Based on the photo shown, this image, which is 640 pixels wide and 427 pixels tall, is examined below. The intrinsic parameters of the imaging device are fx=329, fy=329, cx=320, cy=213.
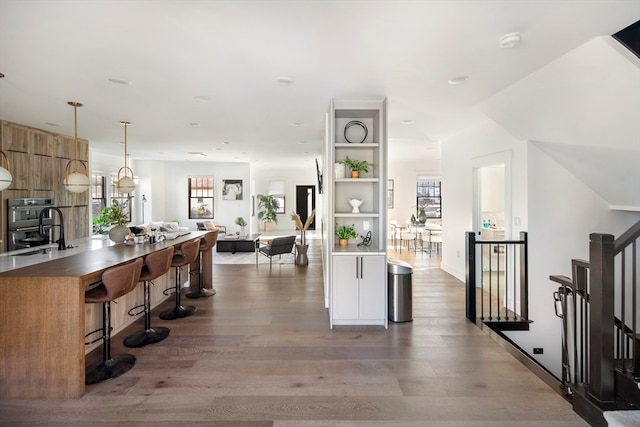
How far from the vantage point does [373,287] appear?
12.6 feet

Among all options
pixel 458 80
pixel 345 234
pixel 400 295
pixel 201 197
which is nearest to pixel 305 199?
pixel 201 197

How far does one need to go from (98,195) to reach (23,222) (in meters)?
3.97

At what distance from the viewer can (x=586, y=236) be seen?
14.5ft

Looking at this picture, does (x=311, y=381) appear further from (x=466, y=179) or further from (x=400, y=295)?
(x=466, y=179)

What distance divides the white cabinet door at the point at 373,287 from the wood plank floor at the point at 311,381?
0.67 ft

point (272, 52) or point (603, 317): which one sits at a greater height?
point (272, 52)

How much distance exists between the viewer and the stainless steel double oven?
509 centimetres

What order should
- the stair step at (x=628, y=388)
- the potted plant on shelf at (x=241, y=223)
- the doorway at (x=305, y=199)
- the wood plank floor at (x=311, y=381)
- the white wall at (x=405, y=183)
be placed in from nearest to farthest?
the stair step at (x=628, y=388) < the wood plank floor at (x=311, y=381) < the potted plant on shelf at (x=241, y=223) < the white wall at (x=405, y=183) < the doorway at (x=305, y=199)

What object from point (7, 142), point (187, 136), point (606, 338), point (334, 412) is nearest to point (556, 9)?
point (606, 338)

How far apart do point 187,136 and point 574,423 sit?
6782mm

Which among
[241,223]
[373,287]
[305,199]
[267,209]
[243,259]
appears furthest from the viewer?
[305,199]

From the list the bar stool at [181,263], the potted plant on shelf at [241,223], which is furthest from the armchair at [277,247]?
the potted plant on shelf at [241,223]

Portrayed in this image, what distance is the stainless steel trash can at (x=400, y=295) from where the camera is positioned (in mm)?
4031

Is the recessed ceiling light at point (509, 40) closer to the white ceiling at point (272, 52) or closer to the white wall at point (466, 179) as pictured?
the white ceiling at point (272, 52)
